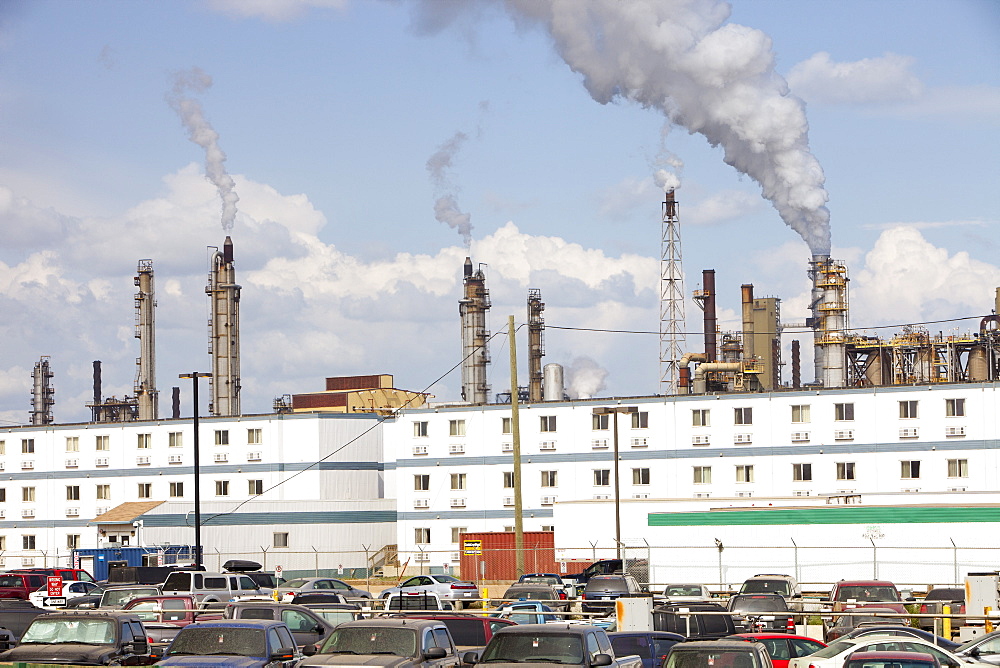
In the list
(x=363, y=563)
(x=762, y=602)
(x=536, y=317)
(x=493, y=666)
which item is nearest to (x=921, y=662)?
(x=493, y=666)

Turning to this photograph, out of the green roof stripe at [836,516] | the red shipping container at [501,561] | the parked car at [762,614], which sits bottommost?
the red shipping container at [501,561]

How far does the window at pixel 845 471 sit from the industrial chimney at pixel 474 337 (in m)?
30.6

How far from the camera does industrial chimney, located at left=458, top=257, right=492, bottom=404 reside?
314ft

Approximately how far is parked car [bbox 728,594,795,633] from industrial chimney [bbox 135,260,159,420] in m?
72.9

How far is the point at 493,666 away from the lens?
59.1 feet

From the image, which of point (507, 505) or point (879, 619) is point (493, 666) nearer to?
point (879, 619)

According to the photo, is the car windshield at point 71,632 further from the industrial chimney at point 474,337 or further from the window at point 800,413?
the industrial chimney at point 474,337

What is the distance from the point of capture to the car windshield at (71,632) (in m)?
20.4

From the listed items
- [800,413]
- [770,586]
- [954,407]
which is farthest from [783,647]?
[800,413]

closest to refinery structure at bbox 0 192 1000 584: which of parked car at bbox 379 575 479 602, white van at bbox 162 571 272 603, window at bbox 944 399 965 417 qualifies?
window at bbox 944 399 965 417

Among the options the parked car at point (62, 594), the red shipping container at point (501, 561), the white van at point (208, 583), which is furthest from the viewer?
the red shipping container at point (501, 561)

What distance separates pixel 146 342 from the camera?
10075 cm

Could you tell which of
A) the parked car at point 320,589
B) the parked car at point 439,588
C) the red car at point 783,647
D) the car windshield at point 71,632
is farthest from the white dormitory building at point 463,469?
the car windshield at point 71,632

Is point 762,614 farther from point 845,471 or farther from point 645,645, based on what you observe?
point 845,471
